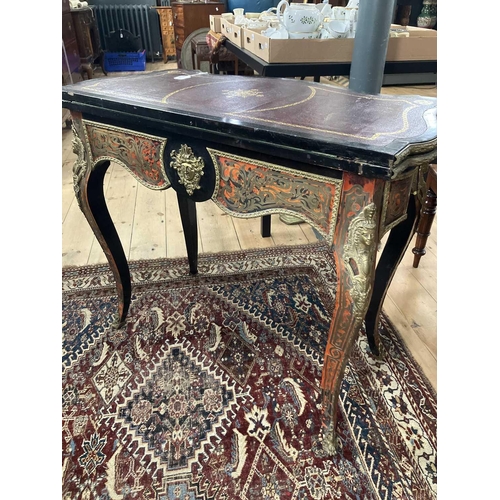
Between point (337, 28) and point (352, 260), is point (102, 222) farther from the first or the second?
point (337, 28)

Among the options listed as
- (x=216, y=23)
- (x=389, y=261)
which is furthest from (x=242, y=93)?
(x=216, y=23)

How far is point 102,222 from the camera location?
130cm

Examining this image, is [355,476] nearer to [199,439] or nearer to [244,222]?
[199,439]

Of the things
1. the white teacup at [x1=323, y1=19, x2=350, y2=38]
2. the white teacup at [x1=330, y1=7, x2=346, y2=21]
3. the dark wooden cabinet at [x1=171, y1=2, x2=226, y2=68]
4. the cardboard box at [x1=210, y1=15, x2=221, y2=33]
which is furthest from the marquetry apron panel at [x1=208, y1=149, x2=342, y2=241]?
the dark wooden cabinet at [x1=171, y1=2, x2=226, y2=68]

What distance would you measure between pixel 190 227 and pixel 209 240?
405 millimetres

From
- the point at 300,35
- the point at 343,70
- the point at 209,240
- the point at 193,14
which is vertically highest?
the point at 193,14

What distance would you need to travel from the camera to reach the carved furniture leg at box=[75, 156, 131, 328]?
1213 mm

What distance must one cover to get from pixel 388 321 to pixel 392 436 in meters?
0.51

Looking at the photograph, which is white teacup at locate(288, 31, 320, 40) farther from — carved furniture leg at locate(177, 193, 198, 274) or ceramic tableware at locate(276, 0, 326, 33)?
carved furniture leg at locate(177, 193, 198, 274)

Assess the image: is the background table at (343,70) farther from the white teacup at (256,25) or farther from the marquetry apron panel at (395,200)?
the marquetry apron panel at (395,200)

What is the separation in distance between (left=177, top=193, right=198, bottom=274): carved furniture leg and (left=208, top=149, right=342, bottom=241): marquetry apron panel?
657 millimetres

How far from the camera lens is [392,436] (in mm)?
1092

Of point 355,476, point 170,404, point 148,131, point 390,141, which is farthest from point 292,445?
point 148,131

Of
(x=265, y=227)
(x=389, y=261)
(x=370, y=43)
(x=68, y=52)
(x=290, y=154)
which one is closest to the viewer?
(x=290, y=154)
